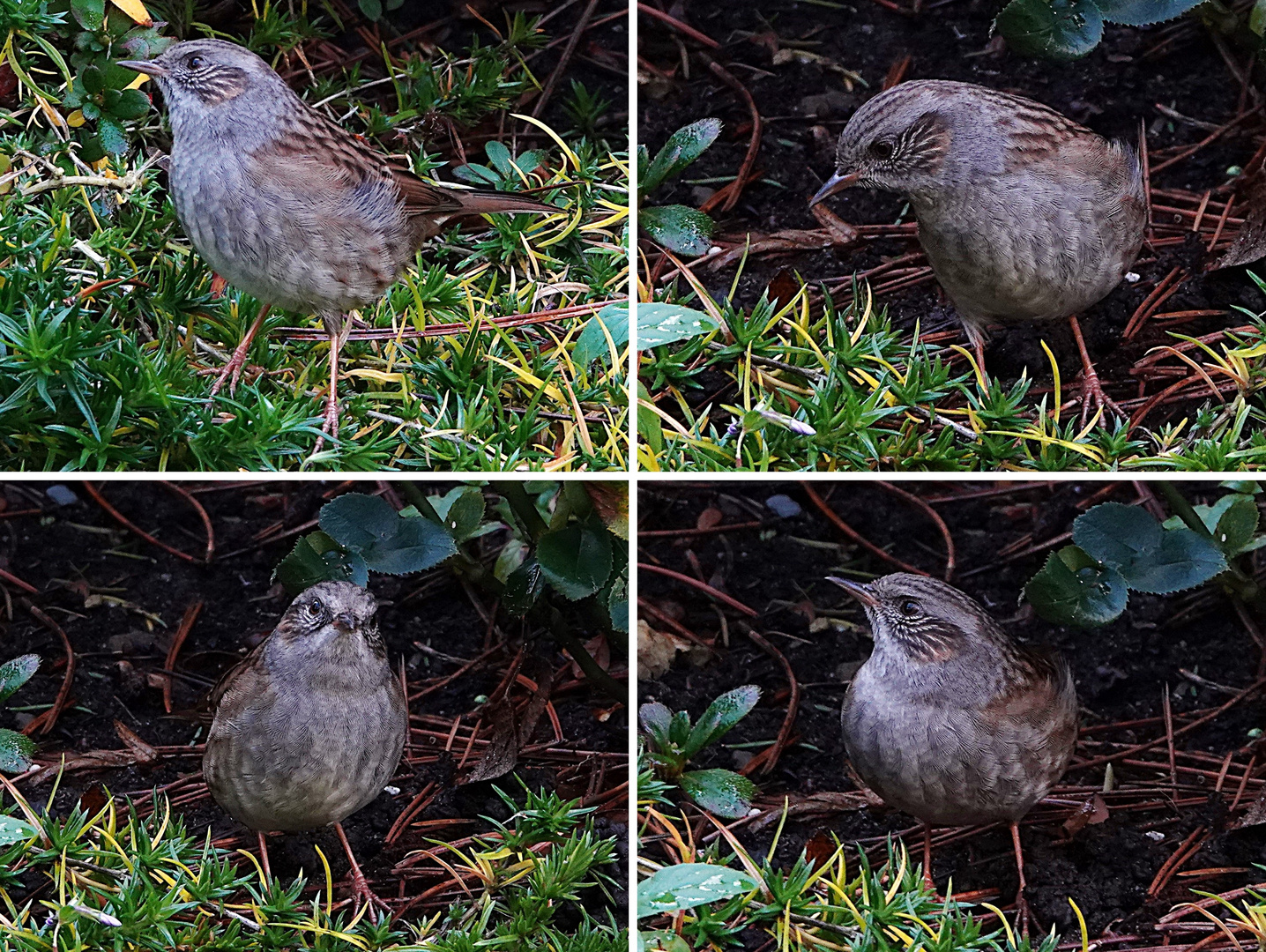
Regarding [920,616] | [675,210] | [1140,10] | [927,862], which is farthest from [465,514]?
[1140,10]

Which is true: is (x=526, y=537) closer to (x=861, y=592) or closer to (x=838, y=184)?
(x=861, y=592)

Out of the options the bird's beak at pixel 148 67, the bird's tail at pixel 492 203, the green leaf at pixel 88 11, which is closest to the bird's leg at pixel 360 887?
the bird's tail at pixel 492 203

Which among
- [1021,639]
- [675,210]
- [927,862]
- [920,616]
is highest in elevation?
[675,210]

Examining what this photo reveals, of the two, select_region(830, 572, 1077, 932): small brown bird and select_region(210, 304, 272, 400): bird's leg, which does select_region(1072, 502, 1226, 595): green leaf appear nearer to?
select_region(830, 572, 1077, 932): small brown bird

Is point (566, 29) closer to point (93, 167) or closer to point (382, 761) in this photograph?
point (93, 167)

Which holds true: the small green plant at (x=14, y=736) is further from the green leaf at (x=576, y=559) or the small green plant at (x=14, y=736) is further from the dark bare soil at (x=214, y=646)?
the green leaf at (x=576, y=559)

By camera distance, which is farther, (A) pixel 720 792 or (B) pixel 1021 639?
(B) pixel 1021 639

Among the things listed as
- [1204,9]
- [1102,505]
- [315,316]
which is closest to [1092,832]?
[1102,505]
